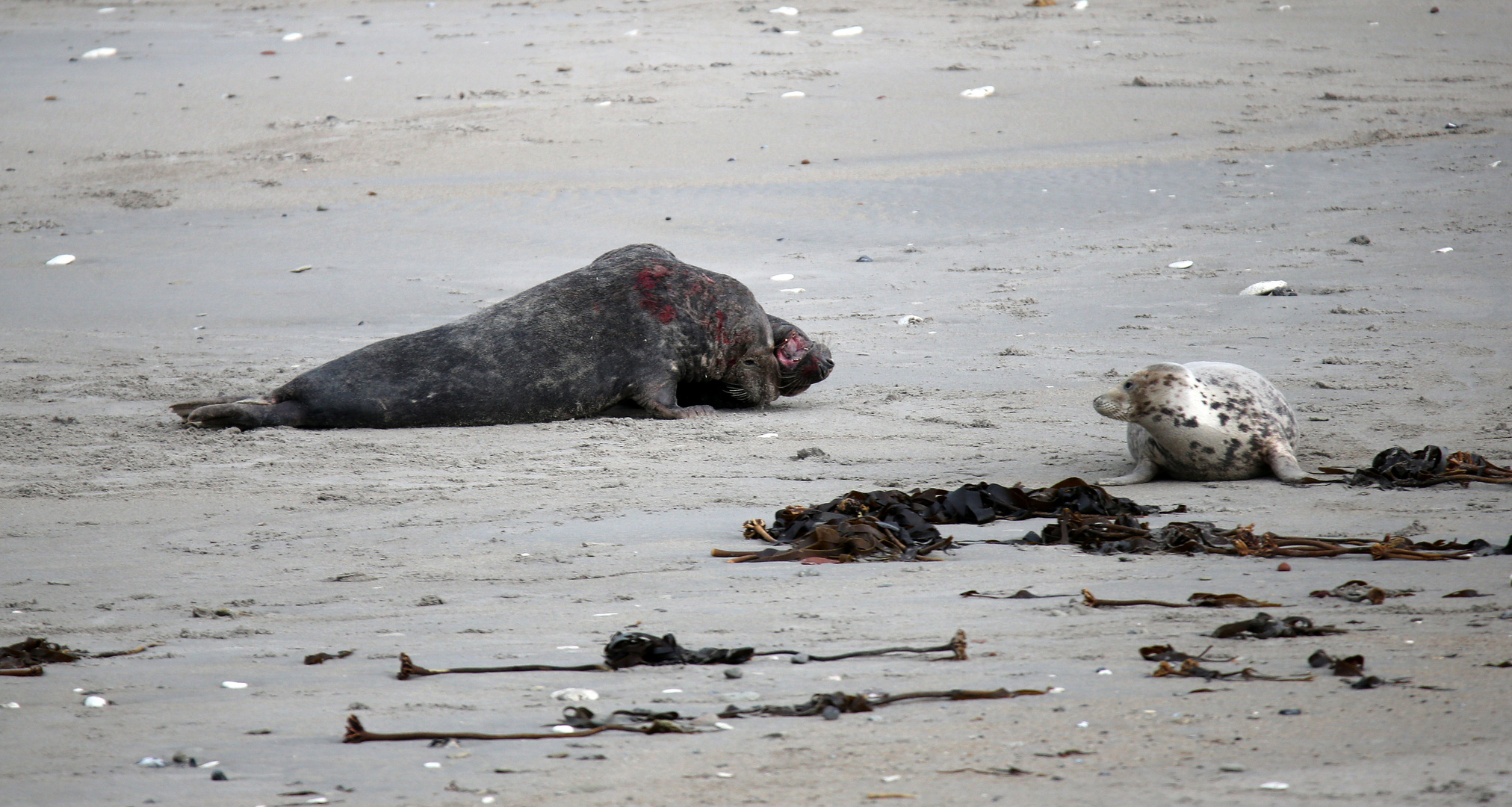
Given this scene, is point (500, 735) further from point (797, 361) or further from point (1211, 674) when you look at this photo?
point (797, 361)

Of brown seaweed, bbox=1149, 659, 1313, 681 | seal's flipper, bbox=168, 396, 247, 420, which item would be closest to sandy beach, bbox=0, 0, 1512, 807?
brown seaweed, bbox=1149, 659, 1313, 681

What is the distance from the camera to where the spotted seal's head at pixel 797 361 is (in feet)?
22.0

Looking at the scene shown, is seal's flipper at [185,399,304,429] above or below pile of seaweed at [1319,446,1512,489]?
above

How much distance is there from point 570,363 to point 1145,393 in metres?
2.67

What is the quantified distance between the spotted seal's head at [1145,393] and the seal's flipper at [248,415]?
3.50m

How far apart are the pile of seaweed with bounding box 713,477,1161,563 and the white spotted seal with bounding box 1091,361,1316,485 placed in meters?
0.47

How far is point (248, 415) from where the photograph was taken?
5.98 metres

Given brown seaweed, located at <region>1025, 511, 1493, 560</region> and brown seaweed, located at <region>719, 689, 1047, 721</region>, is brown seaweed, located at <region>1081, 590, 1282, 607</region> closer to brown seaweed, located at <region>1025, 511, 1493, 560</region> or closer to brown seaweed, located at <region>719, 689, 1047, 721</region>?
brown seaweed, located at <region>1025, 511, 1493, 560</region>

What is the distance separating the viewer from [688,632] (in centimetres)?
316

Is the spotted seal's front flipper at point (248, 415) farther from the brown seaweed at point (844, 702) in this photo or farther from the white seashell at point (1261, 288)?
the white seashell at point (1261, 288)

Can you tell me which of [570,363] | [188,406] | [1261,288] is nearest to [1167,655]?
[570,363]

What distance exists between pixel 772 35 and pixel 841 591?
12.4m

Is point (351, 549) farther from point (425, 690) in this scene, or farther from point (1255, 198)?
→ point (1255, 198)

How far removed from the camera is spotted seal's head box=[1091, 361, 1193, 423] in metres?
4.95
